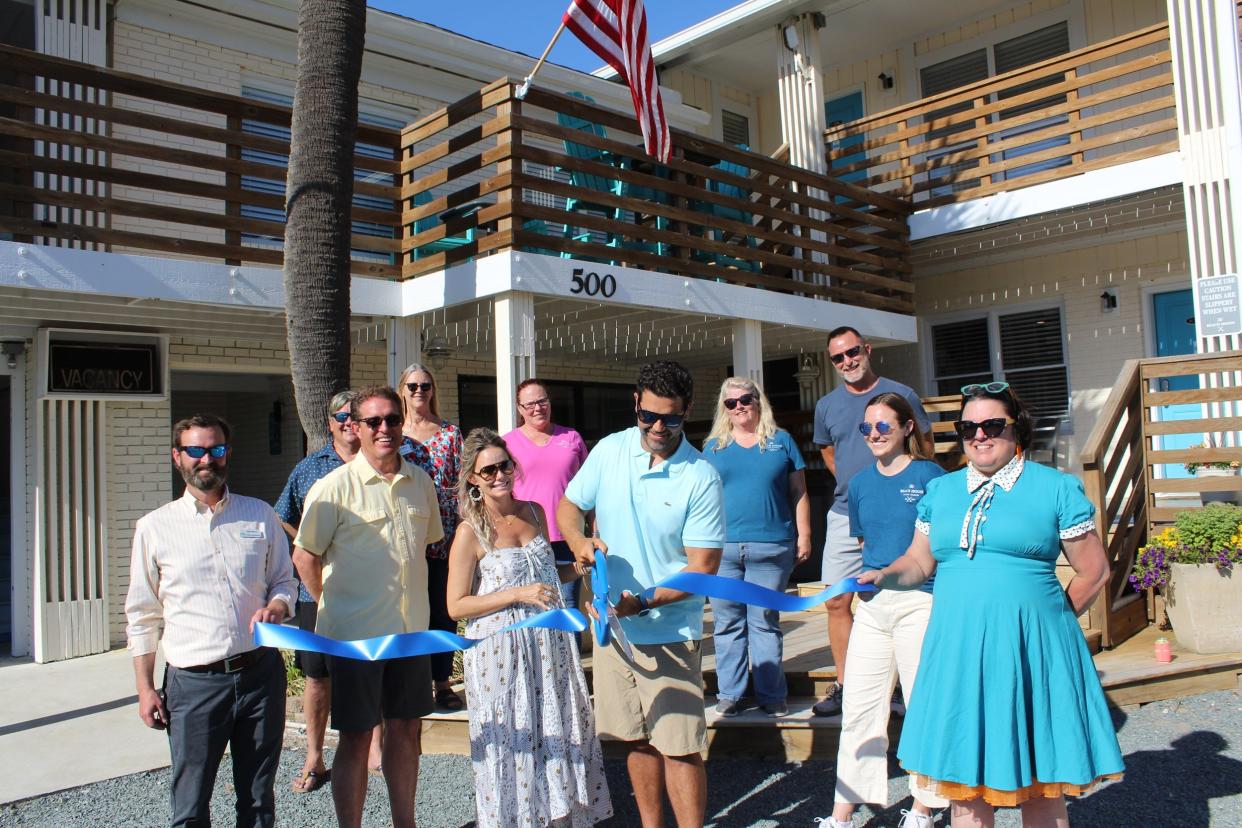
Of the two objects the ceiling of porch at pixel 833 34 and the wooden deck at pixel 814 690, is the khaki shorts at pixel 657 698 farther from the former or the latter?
the ceiling of porch at pixel 833 34

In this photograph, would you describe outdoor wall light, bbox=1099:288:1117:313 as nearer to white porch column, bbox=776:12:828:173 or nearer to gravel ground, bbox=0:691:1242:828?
white porch column, bbox=776:12:828:173

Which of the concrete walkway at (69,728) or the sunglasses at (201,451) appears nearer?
the sunglasses at (201,451)

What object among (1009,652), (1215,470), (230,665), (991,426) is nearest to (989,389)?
(991,426)

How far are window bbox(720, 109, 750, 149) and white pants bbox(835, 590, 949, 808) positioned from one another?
1080 cm

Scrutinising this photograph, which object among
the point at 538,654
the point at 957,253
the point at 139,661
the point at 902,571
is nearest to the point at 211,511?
the point at 139,661

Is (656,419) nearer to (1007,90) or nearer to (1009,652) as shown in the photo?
(1009,652)

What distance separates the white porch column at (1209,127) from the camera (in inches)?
324

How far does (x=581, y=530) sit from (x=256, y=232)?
15.5ft

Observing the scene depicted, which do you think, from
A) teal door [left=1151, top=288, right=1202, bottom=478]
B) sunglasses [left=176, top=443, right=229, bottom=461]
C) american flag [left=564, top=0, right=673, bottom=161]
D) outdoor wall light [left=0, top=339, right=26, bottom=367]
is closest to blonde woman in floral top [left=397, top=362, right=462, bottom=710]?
sunglasses [left=176, top=443, right=229, bottom=461]

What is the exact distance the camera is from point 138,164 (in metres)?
8.03

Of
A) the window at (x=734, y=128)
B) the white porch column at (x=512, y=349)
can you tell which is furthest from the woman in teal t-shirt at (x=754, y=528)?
the window at (x=734, y=128)

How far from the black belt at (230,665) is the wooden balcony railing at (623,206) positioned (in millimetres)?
4139

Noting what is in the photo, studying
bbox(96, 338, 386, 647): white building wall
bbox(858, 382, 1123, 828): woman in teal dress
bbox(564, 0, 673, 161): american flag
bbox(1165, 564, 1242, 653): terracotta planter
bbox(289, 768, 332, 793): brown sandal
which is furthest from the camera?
bbox(96, 338, 386, 647): white building wall

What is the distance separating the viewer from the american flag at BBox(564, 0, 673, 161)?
22.9ft
